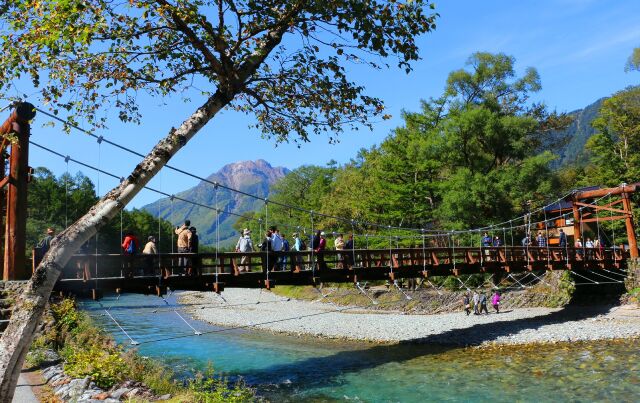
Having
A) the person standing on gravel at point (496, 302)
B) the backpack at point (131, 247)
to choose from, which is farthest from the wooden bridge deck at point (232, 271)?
the person standing on gravel at point (496, 302)

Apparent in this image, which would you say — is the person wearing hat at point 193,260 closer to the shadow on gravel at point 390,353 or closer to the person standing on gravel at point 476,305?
the shadow on gravel at point 390,353

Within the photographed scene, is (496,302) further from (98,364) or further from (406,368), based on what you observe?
(98,364)

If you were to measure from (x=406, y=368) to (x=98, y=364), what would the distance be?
32.6 feet

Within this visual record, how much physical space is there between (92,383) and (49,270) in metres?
3.55

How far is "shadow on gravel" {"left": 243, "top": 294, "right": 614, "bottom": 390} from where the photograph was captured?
48.0ft

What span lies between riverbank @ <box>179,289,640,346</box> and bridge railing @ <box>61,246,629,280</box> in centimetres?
263

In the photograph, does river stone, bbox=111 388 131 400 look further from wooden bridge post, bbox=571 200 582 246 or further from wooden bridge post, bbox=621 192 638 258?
wooden bridge post, bbox=571 200 582 246

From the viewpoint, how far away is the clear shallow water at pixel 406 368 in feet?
41.3

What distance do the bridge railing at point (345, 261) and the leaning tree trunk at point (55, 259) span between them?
254 inches

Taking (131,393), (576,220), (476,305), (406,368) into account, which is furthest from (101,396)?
(576,220)

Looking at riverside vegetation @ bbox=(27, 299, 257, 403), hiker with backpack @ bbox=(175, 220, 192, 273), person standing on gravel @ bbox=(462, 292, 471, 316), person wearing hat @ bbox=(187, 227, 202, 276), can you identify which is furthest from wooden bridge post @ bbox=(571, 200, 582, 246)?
riverside vegetation @ bbox=(27, 299, 257, 403)

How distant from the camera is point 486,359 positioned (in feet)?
54.3

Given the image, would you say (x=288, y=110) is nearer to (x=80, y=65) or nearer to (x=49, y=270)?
(x=80, y=65)

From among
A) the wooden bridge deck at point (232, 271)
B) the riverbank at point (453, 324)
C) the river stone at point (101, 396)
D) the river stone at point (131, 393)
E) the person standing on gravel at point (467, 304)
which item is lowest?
the riverbank at point (453, 324)
